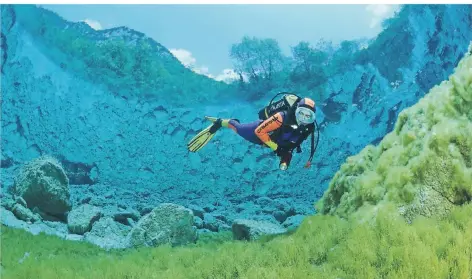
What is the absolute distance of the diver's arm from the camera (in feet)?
19.2

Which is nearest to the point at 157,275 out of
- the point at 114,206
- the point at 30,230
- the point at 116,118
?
the point at 30,230

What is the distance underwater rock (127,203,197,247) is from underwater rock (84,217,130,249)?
0.77 meters

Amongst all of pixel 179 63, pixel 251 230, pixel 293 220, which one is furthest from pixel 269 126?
pixel 179 63

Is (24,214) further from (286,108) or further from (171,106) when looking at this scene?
(171,106)

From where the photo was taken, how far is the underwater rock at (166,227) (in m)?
8.90

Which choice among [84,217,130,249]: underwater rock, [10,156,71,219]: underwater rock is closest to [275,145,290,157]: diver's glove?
[84,217,130,249]: underwater rock

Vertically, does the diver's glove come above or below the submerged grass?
above

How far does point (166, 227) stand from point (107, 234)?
351cm

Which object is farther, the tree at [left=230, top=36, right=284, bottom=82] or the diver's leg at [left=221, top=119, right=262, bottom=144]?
the tree at [left=230, top=36, right=284, bottom=82]

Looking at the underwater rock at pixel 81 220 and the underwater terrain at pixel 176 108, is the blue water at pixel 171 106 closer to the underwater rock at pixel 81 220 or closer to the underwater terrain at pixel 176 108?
the underwater terrain at pixel 176 108

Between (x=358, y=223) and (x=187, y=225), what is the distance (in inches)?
212

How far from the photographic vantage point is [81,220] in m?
11.4

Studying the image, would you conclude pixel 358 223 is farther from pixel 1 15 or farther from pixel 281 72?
pixel 1 15

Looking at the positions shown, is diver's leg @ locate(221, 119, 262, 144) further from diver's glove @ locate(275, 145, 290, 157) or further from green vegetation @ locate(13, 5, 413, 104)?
green vegetation @ locate(13, 5, 413, 104)
